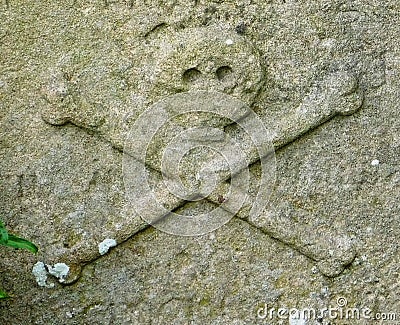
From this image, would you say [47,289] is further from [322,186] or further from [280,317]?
[322,186]

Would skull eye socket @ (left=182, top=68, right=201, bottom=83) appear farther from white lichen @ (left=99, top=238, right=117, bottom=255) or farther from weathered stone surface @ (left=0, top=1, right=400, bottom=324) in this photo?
white lichen @ (left=99, top=238, right=117, bottom=255)

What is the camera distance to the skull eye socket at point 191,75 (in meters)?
2.24

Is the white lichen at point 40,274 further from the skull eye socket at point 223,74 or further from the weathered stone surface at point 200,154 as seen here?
the skull eye socket at point 223,74

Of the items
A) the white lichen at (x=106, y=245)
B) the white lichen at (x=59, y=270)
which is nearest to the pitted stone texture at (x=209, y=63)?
the white lichen at (x=106, y=245)

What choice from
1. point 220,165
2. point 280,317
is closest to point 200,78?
point 220,165

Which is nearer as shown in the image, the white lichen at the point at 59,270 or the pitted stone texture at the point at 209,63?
the pitted stone texture at the point at 209,63

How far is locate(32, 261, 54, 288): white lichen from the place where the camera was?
2.34m

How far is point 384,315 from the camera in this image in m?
2.38

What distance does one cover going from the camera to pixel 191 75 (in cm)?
226

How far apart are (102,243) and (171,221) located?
214 millimetres

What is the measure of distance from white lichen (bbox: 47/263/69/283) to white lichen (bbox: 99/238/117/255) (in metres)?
0.11

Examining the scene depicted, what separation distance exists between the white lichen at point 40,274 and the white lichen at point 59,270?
20 millimetres

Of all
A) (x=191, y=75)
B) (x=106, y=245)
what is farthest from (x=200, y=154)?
(x=106, y=245)

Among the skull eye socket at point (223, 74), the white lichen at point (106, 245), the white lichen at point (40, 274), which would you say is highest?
the skull eye socket at point (223, 74)
